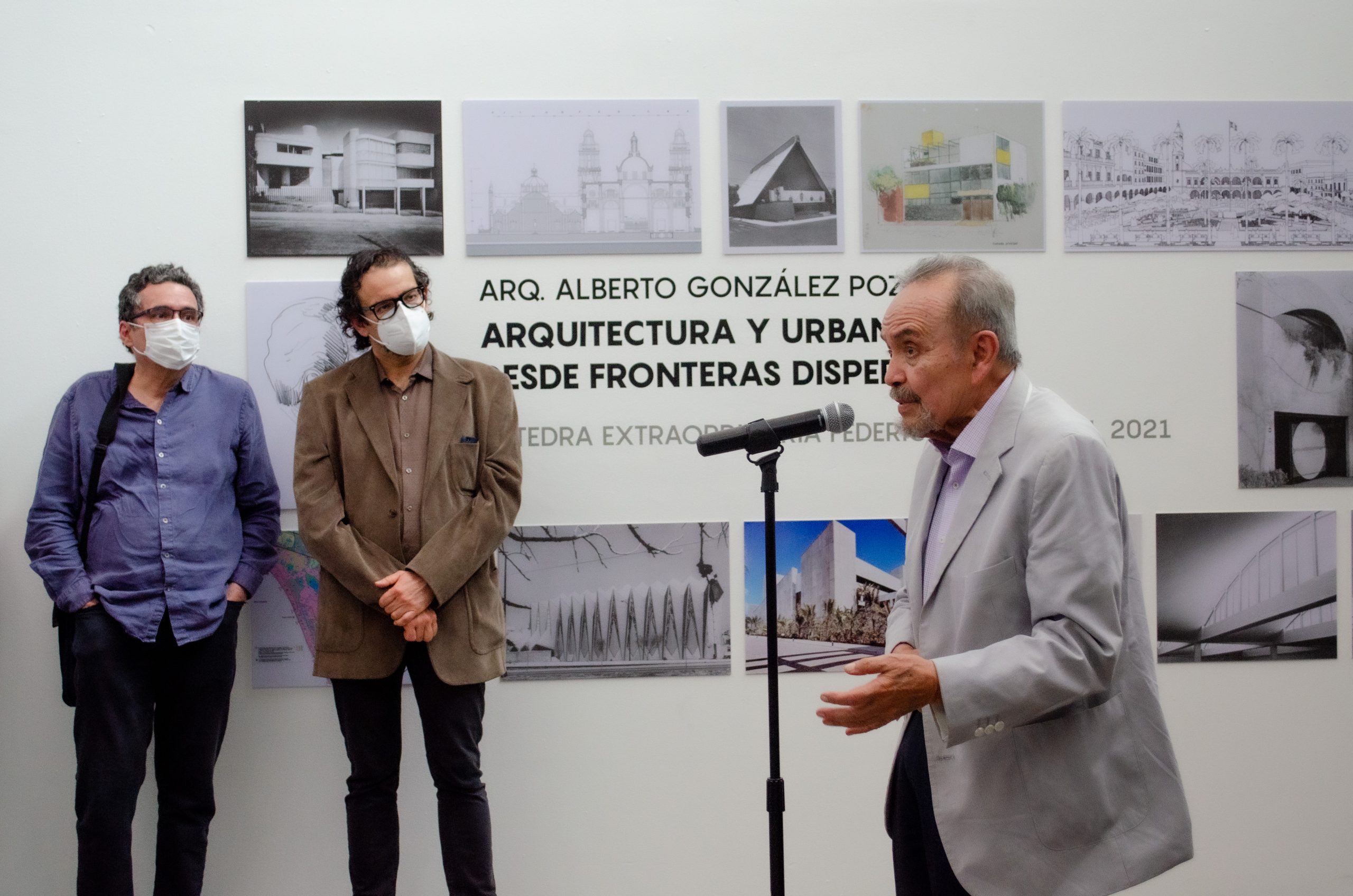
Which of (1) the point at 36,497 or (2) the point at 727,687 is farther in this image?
(2) the point at 727,687

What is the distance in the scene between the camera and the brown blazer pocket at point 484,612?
2.70 m

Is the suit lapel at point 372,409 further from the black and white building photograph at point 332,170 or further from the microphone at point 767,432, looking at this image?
the microphone at point 767,432

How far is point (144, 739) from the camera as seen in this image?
2.75 m

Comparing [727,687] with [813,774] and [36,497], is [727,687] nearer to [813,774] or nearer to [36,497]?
[813,774]

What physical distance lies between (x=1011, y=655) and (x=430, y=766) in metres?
1.81

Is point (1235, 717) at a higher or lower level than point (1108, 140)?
lower

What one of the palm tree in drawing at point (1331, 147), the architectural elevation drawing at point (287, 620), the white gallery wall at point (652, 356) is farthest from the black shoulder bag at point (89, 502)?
the palm tree in drawing at point (1331, 147)

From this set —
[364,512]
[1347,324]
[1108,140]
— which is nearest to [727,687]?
[364,512]

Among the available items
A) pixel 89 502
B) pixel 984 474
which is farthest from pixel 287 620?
pixel 984 474

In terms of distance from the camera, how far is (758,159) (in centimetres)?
321

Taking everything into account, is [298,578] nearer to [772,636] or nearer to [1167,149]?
[772,636]

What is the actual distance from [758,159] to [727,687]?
1710 millimetres

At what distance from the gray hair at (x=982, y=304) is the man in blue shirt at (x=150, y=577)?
6.96ft

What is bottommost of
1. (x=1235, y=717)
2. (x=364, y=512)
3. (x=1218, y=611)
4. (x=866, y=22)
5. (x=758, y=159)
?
(x=1235, y=717)
